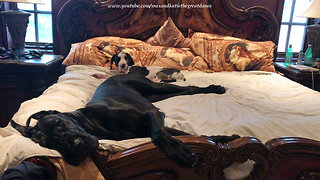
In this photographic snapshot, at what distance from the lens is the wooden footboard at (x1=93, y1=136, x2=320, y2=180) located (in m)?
1.00

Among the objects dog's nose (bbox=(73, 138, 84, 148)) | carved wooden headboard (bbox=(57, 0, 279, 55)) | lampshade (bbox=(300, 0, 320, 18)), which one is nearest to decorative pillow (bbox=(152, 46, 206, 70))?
carved wooden headboard (bbox=(57, 0, 279, 55))

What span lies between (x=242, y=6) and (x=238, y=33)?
12.7 inches

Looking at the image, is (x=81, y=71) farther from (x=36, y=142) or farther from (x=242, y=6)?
(x=242, y=6)

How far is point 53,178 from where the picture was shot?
0.91m

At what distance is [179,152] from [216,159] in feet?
0.48

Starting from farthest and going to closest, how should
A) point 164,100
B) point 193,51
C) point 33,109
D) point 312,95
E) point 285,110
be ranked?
point 193,51, point 312,95, point 164,100, point 285,110, point 33,109

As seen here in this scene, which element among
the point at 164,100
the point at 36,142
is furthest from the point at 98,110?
the point at 164,100

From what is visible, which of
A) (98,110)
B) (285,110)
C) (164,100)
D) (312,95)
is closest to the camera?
(98,110)

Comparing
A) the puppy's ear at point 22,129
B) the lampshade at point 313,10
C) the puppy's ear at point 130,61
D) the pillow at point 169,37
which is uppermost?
the lampshade at point 313,10

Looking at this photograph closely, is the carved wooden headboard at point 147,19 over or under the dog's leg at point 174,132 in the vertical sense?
over

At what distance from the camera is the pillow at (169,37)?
9.50ft

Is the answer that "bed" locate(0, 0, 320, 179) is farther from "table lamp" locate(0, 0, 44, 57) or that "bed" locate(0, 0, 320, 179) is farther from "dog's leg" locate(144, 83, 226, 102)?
"table lamp" locate(0, 0, 44, 57)

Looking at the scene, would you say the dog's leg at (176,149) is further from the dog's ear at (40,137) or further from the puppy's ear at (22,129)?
the puppy's ear at (22,129)

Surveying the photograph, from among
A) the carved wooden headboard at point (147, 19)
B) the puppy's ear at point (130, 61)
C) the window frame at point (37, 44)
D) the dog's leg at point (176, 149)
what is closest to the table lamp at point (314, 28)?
the carved wooden headboard at point (147, 19)
